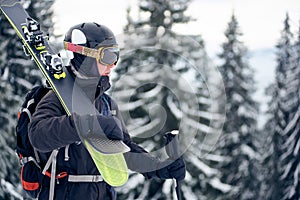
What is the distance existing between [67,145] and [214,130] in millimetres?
1121

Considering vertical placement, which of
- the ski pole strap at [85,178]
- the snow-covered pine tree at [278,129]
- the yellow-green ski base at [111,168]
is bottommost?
the snow-covered pine tree at [278,129]

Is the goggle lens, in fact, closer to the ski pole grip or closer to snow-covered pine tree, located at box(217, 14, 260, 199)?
the ski pole grip

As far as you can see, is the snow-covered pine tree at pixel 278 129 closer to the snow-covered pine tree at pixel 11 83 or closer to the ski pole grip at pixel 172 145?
the snow-covered pine tree at pixel 11 83

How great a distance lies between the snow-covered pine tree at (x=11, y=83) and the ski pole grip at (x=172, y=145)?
12877 mm

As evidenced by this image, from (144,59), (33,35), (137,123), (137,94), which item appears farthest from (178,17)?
(33,35)

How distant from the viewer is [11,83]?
1708 centimetres

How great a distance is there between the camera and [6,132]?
1688 centimetres

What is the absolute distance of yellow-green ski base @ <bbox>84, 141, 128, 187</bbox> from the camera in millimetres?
4039

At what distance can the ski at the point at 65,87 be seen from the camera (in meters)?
4.07

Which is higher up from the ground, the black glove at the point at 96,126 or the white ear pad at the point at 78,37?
the white ear pad at the point at 78,37

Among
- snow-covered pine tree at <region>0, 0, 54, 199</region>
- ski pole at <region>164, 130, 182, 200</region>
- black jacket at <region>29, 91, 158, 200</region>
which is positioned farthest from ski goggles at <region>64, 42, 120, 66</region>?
snow-covered pine tree at <region>0, 0, 54, 199</region>

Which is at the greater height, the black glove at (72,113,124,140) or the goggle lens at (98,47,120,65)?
the goggle lens at (98,47,120,65)

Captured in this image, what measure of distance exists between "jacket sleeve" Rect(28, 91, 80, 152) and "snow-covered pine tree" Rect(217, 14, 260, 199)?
78.5 ft

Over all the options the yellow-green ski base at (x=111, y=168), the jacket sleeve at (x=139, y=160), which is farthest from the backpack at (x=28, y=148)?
the jacket sleeve at (x=139, y=160)
